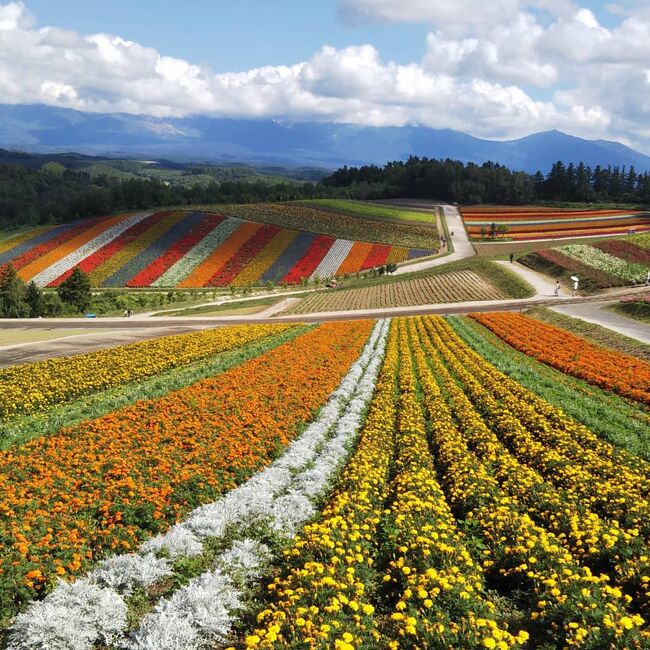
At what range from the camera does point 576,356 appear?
28.3m

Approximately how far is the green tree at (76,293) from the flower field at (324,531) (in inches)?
1922

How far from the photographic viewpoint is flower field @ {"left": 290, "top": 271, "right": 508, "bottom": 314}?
2185 inches

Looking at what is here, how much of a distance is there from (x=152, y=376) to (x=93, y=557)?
1672cm

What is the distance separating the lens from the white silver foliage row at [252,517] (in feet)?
24.0

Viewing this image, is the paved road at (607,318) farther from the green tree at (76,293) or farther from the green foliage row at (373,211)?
the green foliage row at (373,211)

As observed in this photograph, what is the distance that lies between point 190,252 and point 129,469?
254 ft

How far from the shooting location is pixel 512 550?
9.24m

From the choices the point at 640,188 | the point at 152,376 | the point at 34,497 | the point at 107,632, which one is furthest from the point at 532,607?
the point at 640,188

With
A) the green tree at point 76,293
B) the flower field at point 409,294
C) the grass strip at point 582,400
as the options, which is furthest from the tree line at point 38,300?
the grass strip at point 582,400

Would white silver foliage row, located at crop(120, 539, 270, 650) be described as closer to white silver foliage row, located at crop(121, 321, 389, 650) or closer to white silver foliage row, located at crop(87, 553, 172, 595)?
white silver foliage row, located at crop(121, 321, 389, 650)

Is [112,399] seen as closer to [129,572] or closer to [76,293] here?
[129,572]

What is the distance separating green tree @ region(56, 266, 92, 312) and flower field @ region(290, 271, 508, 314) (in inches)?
999

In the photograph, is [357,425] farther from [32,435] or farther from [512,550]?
[32,435]

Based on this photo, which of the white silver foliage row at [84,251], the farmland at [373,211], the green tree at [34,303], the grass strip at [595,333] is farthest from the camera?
the farmland at [373,211]
